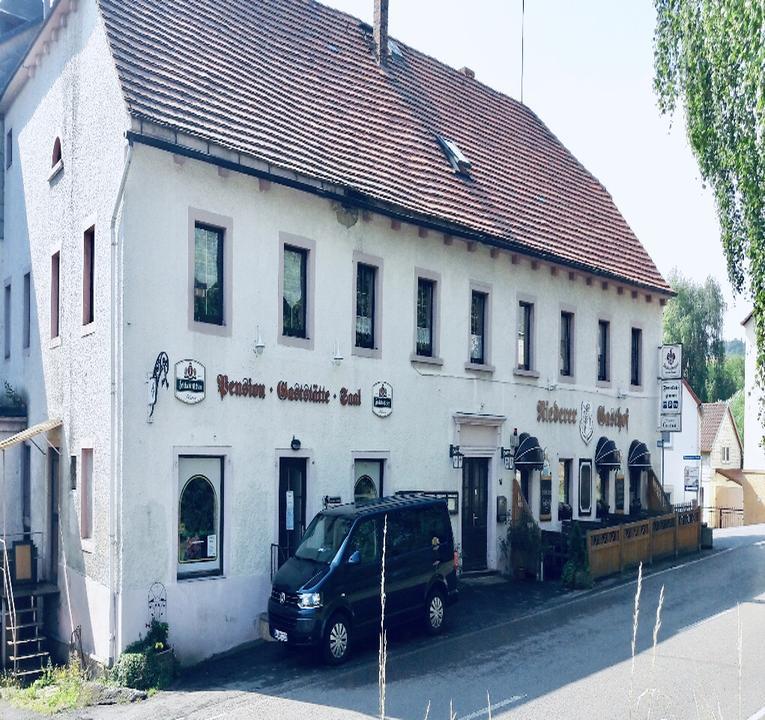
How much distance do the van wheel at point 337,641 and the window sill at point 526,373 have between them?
9.16 m

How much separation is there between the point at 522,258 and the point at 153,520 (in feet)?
36.0

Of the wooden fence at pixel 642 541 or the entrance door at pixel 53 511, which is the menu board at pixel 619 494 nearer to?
the wooden fence at pixel 642 541

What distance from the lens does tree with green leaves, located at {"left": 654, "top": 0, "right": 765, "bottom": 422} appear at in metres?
10.4

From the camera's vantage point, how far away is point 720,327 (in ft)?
187

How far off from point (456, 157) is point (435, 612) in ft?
36.0

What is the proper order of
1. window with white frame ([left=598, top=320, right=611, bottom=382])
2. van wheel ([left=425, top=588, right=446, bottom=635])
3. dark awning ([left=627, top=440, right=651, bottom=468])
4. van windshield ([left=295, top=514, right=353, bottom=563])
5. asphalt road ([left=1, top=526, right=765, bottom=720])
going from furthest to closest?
1. dark awning ([left=627, top=440, right=651, bottom=468])
2. window with white frame ([left=598, top=320, right=611, bottom=382])
3. van wheel ([left=425, top=588, right=446, bottom=635])
4. van windshield ([left=295, top=514, right=353, bottom=563])
5. asphalt road ([left=1, top=526, right=765, bottom=720])

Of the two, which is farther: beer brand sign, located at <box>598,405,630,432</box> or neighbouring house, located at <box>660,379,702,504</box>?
neighbouring house, located at <box>660,379,702,504</box>

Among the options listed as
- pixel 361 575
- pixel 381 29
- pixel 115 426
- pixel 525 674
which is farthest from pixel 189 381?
pixel 381 29

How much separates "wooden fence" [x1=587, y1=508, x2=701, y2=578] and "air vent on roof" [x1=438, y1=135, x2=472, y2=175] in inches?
342

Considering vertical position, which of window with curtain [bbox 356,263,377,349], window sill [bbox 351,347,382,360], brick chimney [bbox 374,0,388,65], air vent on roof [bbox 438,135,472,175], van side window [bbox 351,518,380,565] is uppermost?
brick chimney [bbox 374,0,388,65]

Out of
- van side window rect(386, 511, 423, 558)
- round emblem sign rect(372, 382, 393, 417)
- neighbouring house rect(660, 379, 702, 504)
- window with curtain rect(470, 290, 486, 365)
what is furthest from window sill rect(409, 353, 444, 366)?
neighbouring house rect(660, 379, 702, 504)

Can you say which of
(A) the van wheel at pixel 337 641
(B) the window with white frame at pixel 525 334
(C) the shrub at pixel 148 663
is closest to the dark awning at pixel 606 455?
(B) the window with white frame at pixel 525 334

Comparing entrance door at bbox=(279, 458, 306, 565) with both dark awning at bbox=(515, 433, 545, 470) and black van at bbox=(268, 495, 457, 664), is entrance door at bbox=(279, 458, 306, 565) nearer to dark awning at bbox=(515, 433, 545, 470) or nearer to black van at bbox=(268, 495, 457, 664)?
black van at bbox=(268, 495, 457, 664)

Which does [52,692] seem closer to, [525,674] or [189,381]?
[189,381]
